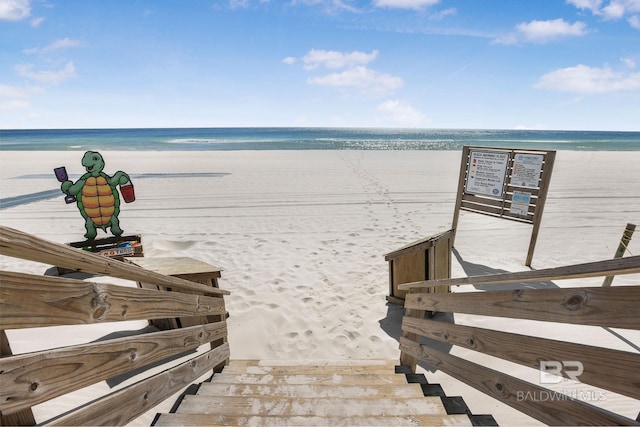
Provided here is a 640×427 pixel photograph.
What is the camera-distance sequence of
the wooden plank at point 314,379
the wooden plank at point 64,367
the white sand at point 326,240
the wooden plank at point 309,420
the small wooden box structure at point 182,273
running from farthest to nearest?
1. the white sand at point 326,240
2. the small wooden box structure at point 182,273
3. the wooden plank at point 314,379
4. the wooden plank at point 309,420
5. the wooden plank at point 64,367

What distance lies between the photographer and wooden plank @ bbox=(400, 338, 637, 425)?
1.34 m

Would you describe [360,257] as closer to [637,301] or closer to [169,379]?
[169,379]

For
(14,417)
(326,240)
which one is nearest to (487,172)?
(326,240)

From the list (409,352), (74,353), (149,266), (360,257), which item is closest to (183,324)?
(149,266)

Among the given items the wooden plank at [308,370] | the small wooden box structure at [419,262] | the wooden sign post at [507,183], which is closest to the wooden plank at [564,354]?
the wooden plank at [308,370]

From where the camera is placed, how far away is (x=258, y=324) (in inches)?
180

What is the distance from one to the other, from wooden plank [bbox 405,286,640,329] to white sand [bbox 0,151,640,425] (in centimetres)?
171

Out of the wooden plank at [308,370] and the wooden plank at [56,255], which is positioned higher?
the wooden plank at [56,255]

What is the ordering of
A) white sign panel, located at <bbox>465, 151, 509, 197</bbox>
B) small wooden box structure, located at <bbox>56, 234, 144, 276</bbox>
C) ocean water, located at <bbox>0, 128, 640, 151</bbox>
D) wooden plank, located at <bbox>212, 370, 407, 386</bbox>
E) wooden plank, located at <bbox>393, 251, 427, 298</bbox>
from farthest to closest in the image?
ocean water, located at <bbox>0, 128, 640, 151</bbox> → white sign panel, located at <bbox>465, 151, 509, 197</bbox> → small wooden box structure, located at <bbox>56, 234, 144, 276</bbox> → wooden plank, located at <bbox>393, 251, 427, 298</bbox> → wooden plank, located at <bbox>212, 370, 407, 386</bbox>

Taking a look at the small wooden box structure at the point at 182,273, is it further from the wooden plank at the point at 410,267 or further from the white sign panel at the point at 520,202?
the white sign panel at the point at 520,202

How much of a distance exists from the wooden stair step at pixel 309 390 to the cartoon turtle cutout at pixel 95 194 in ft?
15.3

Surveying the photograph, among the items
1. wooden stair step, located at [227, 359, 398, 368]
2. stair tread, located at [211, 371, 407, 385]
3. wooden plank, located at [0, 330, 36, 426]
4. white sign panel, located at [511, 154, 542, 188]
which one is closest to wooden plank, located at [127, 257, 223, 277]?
wooden stair step, located at [227, 359, 398, 368]

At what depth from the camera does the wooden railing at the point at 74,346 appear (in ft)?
3.44

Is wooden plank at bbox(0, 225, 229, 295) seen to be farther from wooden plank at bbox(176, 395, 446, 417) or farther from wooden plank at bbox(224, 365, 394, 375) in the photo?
wooden plank at bbox(224, 365, 394, 375)
